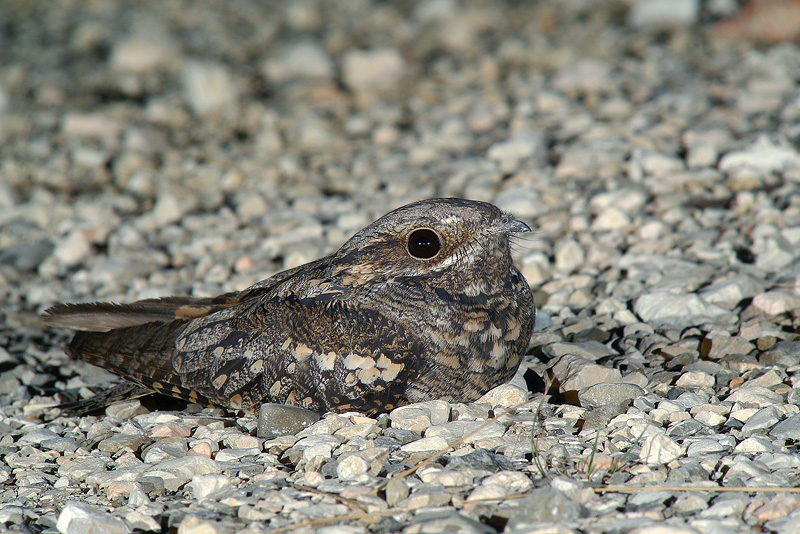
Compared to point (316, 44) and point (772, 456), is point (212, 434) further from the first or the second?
point (316, 44)

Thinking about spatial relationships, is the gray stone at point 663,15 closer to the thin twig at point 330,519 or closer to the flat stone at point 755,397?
the flat stone at point 755,397

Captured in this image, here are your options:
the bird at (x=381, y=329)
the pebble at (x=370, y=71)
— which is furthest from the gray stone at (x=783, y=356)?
the pebble at (x=370, y=71)

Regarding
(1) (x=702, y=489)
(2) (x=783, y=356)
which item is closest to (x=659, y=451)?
(1) (x=702, y=489)

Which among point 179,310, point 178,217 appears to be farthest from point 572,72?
point 179,310

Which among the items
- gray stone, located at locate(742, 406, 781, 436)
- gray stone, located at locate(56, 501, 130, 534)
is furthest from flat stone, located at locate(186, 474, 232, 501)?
gray stone, located at locate(742, 406, 781, 436)

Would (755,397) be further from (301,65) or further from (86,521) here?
(301,65)

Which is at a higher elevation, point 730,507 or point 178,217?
point 178,217
